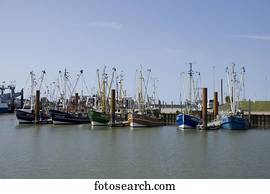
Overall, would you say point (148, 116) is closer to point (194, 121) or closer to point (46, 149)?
point (194, 121)

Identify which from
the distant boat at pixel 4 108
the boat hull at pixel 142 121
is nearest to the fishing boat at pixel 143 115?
the boat hull at pixel 142 121

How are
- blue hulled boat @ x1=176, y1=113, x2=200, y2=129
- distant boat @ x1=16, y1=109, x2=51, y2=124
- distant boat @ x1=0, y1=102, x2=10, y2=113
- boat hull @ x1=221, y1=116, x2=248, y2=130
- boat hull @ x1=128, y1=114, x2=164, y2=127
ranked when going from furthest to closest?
distant boat @ x1=0, y1=102, x2=10, y2=113, distant boat @ x1=16, y1=109, x2=51, y2=124, boat hull @ x1=128, y1=114, x2=164, y2=127, blue hulled boat @ x1=176, y1=113, x2=200, y2=129, boat hull @ x1=221, y1=116, x2=248, y2=130

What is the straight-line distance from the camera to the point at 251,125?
235ft

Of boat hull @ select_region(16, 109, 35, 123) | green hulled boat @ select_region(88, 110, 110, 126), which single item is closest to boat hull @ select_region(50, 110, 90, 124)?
boat hull @ select_region(16, 109, 35, 123)

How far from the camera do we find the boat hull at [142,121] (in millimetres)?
67438

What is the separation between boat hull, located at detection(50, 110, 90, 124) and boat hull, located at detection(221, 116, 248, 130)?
2873 centimetres

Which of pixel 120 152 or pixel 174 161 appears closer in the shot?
pixel 174 161

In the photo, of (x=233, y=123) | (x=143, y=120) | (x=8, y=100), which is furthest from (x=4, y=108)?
(x=233, y=123)

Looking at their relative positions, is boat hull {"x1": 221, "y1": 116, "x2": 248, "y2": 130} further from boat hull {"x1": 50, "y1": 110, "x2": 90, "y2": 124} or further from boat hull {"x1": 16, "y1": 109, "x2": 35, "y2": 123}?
boat hull {"x1": 16, "y1": 109, "x2": 35, "y2": 123}

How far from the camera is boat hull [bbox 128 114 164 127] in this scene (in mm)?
67438

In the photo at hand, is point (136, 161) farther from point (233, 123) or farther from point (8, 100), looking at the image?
point (8, 100)
